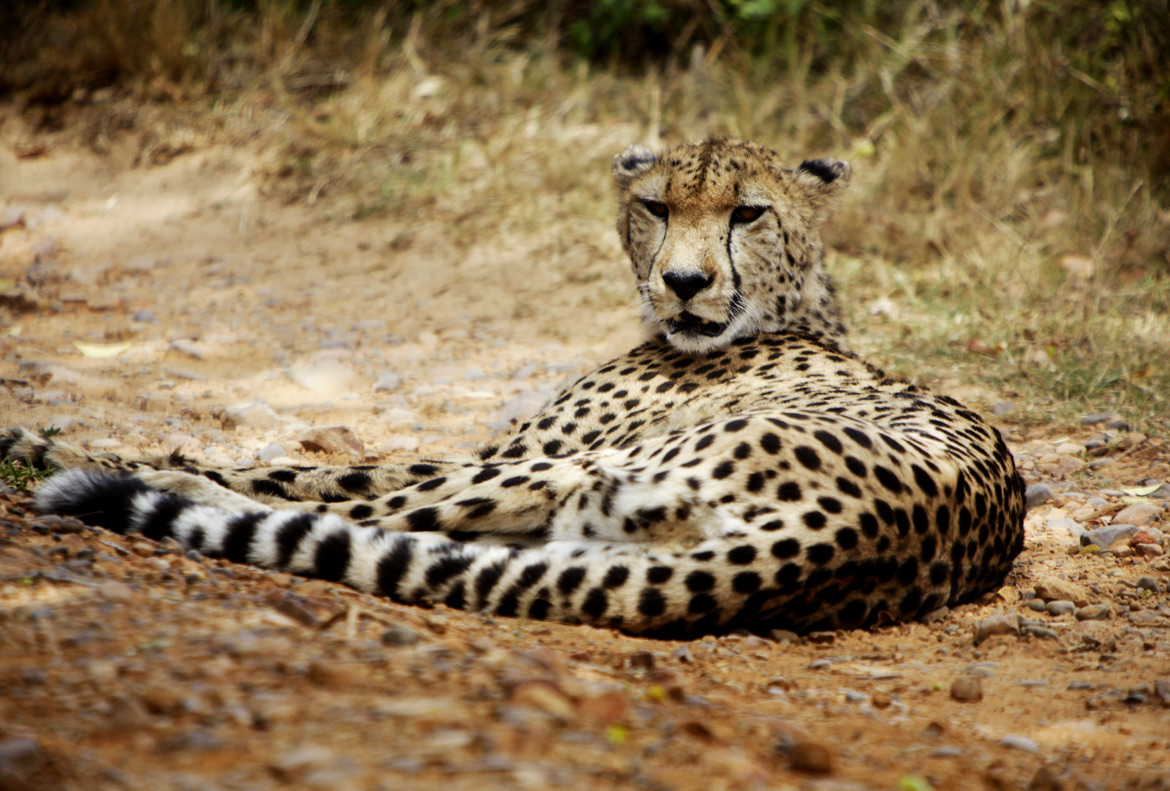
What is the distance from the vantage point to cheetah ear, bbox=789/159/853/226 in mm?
3681

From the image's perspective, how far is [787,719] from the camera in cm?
173

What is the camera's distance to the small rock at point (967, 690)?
1923mm

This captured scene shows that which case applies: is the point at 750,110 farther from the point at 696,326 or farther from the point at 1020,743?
the point at 1020,743

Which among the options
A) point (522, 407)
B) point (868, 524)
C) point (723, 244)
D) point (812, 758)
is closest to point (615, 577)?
point (868, 524)

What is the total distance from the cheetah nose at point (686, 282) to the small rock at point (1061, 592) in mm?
1262

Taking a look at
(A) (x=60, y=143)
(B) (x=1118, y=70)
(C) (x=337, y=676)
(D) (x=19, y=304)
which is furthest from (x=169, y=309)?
(B) (x=1118, y=70)

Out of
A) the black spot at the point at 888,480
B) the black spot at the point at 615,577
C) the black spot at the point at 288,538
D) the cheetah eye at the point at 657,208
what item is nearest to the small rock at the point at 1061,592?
the black spot at the point at 888,480

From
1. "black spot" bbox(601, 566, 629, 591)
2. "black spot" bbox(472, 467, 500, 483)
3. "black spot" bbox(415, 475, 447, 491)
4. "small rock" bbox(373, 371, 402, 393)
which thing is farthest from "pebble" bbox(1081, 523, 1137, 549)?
Result: "small rock" bbox(373, 371, 402, 393)

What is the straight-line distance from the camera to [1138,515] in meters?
3.11

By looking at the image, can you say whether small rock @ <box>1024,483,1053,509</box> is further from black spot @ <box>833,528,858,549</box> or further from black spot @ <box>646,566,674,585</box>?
black spot @ <box>646,566,674,585</box>

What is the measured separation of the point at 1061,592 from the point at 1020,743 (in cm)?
97

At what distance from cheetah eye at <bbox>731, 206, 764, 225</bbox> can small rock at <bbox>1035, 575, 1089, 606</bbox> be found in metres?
1.41

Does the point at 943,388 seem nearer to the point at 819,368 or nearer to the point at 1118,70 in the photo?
the point at 819,368

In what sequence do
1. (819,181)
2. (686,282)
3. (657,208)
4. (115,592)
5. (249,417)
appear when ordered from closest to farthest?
(115,592)
(686,282)
(657,208)
(819,181)
(249,417)
